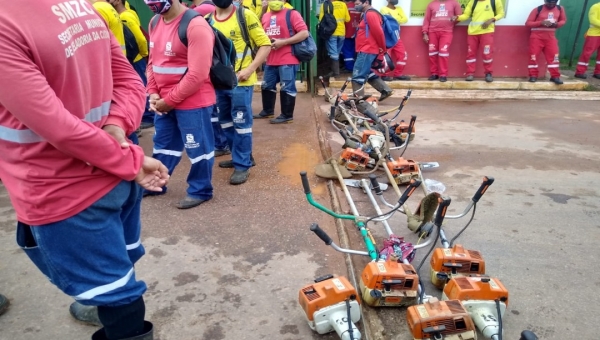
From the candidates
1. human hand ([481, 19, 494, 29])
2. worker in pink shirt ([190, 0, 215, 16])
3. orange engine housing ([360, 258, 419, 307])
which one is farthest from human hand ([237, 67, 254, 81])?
human hand ([481, 19, 494, 29])

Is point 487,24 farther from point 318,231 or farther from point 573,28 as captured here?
point 318,231

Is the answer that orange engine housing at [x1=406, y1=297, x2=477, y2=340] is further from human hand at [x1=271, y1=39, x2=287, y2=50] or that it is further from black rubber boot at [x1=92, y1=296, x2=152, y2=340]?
human hand at [x1=271, y1=39, x2=287, y2=50]

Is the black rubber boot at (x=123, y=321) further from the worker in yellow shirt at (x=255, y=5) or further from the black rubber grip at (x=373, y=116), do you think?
the worker in yellow shirt at (x=255, y=5)

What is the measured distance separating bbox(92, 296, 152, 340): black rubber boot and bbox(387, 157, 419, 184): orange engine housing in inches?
117

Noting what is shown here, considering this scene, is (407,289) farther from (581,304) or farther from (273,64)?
(273,64)

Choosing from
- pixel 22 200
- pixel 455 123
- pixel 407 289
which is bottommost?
pixel 455 123

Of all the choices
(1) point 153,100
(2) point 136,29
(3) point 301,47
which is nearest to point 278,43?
(3) point 301,47

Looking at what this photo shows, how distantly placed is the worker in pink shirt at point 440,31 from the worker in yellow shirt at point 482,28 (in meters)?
0.17

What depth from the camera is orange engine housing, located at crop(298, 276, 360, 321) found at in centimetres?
225

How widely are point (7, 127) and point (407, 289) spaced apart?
2003 millimetres

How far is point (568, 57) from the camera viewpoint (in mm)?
11070

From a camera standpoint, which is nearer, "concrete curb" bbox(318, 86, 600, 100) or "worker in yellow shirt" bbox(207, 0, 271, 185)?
"worker in yellow shirt" bbox(207, 0, 271, 185)

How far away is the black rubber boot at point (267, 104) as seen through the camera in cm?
673

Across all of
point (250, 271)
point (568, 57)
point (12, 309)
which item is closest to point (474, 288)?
point (250, 271)
